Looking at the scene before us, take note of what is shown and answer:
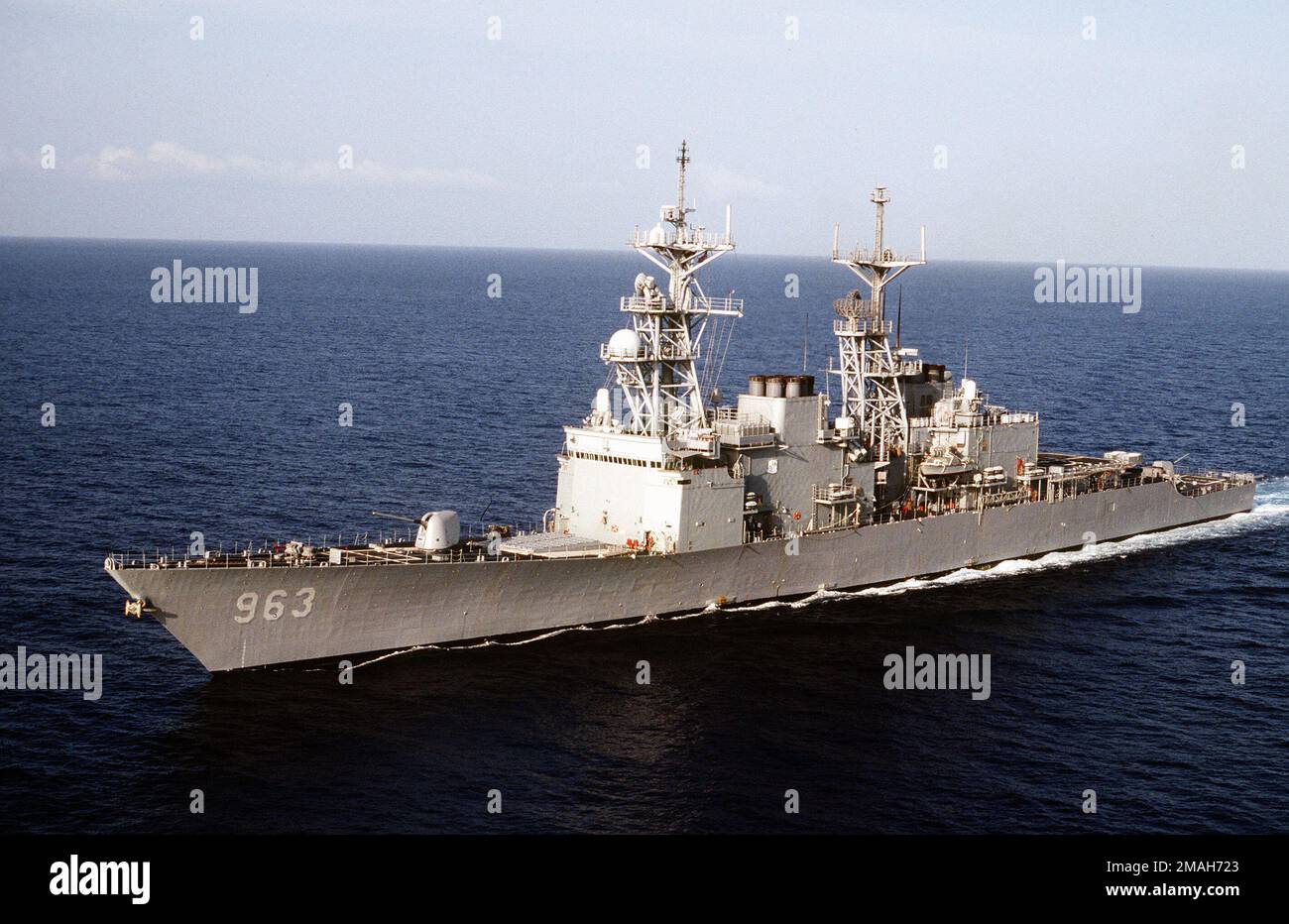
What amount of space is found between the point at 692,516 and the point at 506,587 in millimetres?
6960

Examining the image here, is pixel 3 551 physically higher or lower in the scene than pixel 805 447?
lower

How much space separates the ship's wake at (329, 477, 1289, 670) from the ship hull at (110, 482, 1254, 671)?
0.91ft

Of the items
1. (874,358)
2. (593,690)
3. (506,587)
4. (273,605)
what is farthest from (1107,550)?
(273,605)

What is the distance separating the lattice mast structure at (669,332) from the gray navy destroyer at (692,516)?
0.26 feet

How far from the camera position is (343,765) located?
104 ft

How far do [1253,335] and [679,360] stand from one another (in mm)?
131956

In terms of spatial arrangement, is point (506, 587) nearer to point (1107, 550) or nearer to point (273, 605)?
point (273, 605)

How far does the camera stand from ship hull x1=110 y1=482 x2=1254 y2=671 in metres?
36.3
